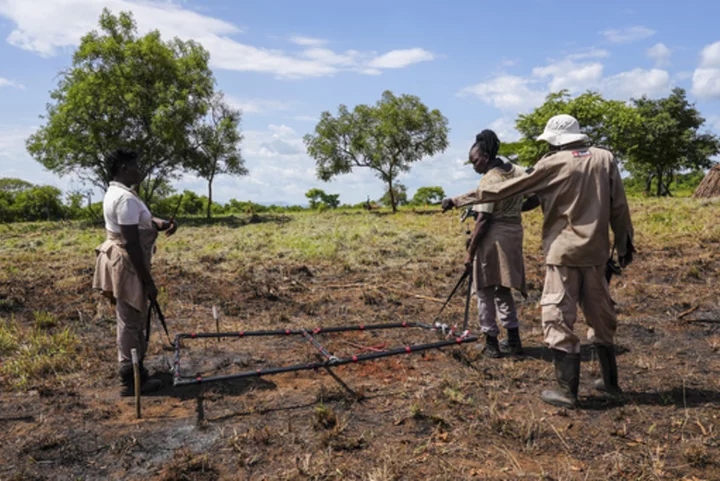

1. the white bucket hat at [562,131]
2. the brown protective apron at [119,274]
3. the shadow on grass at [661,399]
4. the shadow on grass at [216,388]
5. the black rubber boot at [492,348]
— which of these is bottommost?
the shadow on grass at [661,399]

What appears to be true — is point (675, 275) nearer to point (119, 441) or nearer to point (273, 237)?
point (119, 441)

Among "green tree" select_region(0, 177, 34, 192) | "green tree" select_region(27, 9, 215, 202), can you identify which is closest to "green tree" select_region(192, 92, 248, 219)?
"green tree" select_region(27, 9, 215, 202)

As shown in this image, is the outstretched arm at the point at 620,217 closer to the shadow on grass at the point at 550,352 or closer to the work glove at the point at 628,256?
the work glove at the point at 628,256

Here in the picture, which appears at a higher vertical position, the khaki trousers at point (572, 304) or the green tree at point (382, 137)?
the green tree at point (382, 137)

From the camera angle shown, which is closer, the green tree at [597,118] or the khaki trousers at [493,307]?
the khaki trousers at [493,307]

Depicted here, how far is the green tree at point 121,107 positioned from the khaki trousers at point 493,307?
973 inches

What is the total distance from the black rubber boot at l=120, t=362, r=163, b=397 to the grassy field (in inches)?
4.4

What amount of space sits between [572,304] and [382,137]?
3113 cm

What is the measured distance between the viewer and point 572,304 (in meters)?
4.18

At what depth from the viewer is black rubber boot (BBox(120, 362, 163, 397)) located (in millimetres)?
4871

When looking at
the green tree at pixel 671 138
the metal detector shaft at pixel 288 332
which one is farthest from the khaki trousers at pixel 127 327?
the green tree at pixel 671 138

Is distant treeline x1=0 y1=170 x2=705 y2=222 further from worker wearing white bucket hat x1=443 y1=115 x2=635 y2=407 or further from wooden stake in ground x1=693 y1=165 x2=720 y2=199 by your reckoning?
worker wearing white bucket hat x1=443 y1=115 x2=635 y2=407

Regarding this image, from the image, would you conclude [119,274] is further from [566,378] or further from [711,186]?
[711,186]

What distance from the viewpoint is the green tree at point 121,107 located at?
87.6 feet
